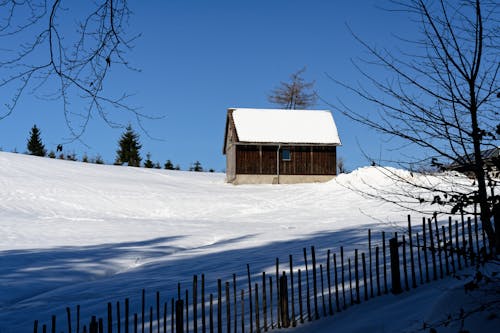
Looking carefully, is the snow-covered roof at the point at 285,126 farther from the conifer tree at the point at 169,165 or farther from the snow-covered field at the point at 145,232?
the conifer tree at the point at 169,165

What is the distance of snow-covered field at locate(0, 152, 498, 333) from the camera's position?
964cm

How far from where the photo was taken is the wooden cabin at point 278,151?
1442 inches

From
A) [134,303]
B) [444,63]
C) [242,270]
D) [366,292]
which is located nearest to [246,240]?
[242,270]

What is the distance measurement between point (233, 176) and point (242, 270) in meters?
26.6

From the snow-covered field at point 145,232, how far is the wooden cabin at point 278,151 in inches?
82.8

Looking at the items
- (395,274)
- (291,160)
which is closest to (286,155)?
(291,160)

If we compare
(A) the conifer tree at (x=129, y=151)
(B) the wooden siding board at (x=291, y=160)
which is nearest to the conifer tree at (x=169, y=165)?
(A) the conifer tree at (x=129, y=151)

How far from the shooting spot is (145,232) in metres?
19.2

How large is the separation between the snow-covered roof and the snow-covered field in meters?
4.56

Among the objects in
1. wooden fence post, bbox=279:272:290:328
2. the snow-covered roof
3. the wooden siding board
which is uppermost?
the snow-covered roof

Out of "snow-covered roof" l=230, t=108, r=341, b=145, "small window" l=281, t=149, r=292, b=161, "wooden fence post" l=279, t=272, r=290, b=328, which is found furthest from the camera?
"snow-covered roof" l=230, t=108, r=341, b=145

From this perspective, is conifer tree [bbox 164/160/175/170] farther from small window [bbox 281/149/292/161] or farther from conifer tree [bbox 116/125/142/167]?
small window [bbox 281/149/292/161]

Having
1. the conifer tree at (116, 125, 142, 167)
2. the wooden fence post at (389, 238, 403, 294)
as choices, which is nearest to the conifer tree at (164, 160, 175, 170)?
the conifer tree at (116, 125, 142, 167)

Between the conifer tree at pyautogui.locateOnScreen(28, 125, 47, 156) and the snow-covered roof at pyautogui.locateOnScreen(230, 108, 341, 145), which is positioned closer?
the snow-covered roof at pyautogui.locateOnScreen(230, 108, 341, 145)
